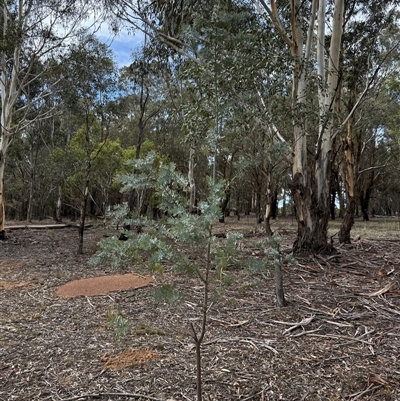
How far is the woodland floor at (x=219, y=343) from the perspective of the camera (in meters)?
2.80

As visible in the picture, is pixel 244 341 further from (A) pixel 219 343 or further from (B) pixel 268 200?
(B) pixel 268 200

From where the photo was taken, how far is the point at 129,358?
3.29 meters

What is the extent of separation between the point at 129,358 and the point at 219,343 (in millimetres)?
854

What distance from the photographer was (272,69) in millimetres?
4836

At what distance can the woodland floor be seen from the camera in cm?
280

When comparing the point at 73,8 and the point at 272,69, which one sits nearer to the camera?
the point at 272,69

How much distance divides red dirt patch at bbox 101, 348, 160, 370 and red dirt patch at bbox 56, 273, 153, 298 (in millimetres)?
2339

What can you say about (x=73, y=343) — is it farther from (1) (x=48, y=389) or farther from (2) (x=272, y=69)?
(2) (x=272, y=69)

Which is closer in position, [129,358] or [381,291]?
[129,358]

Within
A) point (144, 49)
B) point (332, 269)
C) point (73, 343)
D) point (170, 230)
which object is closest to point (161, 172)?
point (170, 230)

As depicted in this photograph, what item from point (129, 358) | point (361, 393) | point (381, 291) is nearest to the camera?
point (361, 393)

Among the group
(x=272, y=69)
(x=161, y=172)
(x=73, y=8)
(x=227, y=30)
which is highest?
(x=73, y=8)

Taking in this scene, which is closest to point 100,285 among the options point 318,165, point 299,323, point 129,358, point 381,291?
point 129,358

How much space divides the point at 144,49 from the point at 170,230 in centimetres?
1040
